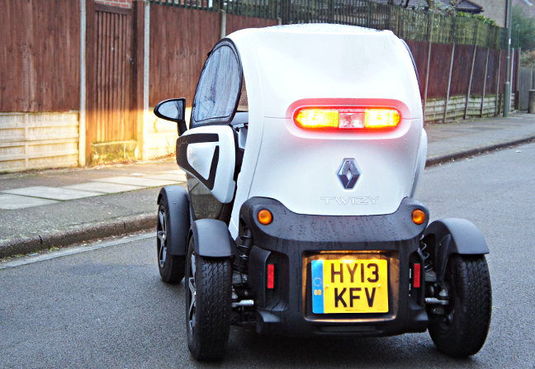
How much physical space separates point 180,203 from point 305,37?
5.97 feet

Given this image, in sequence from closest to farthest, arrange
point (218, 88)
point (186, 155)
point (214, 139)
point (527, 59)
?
point (214, 139)
point (218, 88)
point (186, 155)
point (527, 59)

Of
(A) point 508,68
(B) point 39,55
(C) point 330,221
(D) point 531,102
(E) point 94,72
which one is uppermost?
(B) point 39,55

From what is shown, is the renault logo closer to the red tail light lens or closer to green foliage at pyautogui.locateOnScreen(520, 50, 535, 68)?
the red tail light lens

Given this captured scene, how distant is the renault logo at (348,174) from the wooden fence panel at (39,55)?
791 cm

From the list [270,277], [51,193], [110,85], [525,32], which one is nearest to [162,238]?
[270,277]

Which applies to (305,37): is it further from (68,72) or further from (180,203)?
(68,72)

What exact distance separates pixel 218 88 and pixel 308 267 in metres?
1.60

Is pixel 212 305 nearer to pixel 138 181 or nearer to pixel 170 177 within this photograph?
pixel 138 181

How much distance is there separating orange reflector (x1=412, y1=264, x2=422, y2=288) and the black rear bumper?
2cm

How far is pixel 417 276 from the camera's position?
4.91 metres

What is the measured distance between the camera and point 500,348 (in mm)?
5418

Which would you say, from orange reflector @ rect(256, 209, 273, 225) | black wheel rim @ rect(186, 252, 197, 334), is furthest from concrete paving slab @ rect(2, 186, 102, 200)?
orange reflector @ rect(256, 209, 273, 225)

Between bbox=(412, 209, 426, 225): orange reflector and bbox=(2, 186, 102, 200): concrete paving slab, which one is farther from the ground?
bbox=(412, 209, 426, 225): orange reflector

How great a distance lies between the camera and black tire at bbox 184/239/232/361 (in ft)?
15.7
